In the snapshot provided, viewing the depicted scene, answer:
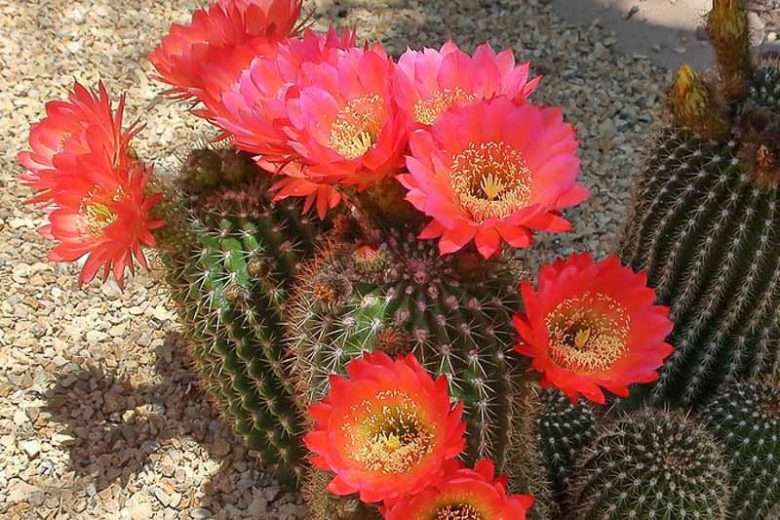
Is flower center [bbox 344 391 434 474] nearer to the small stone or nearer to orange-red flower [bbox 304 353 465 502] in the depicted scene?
orange-red flower [bbox 304 353 465 502]

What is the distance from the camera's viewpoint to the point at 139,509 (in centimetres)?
203

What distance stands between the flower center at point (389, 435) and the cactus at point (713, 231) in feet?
2.48

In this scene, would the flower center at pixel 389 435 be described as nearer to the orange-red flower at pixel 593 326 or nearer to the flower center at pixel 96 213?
the orange-red flower at pixel 593 326

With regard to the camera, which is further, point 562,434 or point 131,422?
point 131,422

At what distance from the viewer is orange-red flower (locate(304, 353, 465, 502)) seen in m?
1.19

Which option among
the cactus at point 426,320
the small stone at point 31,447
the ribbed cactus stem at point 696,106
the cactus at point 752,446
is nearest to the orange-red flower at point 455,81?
the cactus at point 426,320

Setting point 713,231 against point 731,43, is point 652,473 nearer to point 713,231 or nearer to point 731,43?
point 713,231

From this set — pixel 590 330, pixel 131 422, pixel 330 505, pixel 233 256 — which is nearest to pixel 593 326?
pixel 590 330

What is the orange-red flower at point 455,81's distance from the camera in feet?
4.38

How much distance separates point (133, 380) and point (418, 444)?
1.19 metres

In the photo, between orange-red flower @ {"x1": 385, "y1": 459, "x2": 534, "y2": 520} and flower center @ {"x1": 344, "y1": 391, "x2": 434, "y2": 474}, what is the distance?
0.04 meters

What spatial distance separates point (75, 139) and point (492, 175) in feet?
2.32

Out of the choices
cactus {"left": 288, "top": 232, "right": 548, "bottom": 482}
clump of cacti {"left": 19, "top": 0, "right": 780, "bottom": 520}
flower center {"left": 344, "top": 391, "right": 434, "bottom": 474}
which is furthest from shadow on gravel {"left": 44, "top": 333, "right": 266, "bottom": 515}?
flower center {"left": 344, "top": 391, "right": 434, "bottom": 474}

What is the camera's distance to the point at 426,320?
1315 mm
